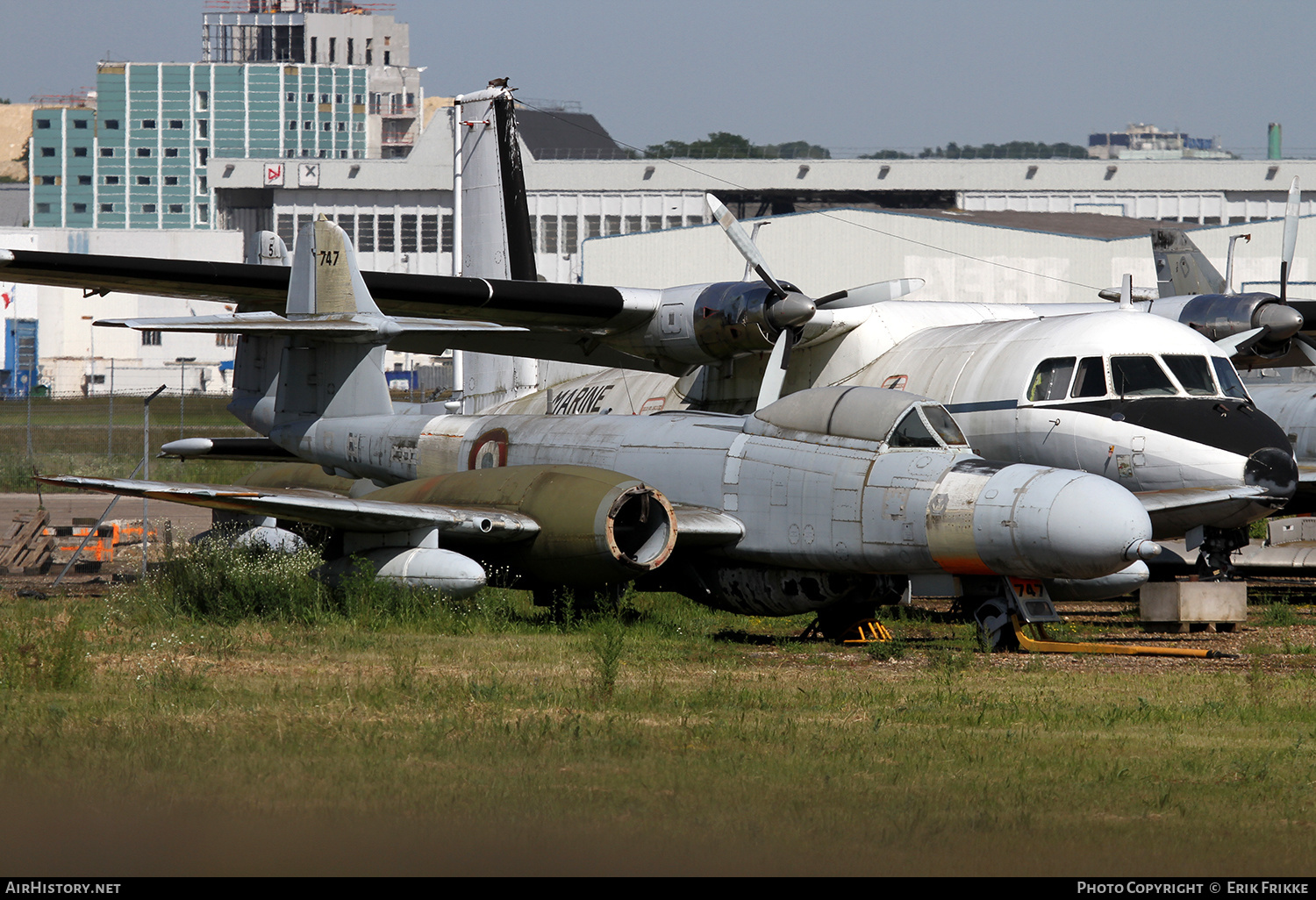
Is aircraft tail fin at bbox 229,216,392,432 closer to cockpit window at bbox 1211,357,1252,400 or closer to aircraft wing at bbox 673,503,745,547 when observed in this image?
aircraft wing at bbox 673,503,745,547

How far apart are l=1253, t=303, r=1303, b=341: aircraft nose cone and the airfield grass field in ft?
19.9

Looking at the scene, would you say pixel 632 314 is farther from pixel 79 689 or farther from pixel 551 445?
pixel 79 689

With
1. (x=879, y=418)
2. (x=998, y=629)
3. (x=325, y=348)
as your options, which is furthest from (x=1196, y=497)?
(x=325, y=348)

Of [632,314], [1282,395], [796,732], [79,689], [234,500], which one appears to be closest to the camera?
[796,732]

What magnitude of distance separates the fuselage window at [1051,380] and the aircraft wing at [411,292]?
5.19 meters

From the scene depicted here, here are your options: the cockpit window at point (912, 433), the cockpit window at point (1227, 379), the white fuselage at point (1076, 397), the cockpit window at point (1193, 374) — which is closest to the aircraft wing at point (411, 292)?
the white fuselage at point (1076, 397)

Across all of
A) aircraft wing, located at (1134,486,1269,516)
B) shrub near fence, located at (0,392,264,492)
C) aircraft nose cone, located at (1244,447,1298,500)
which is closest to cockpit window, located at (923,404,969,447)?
aircraft wing, located at (1134,486,1269,516)

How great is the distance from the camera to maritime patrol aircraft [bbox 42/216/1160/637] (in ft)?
35.5

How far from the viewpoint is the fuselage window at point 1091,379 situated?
13.8 meters

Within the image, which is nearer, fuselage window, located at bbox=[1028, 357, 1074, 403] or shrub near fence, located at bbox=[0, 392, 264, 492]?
fuselage window, located at bbox=[1028, 357, 1074, 403]

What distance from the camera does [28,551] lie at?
19062 mm

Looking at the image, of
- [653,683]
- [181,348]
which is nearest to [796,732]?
[653,683]

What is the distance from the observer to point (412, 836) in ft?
18.1

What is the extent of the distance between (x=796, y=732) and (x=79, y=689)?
4.41 metres
